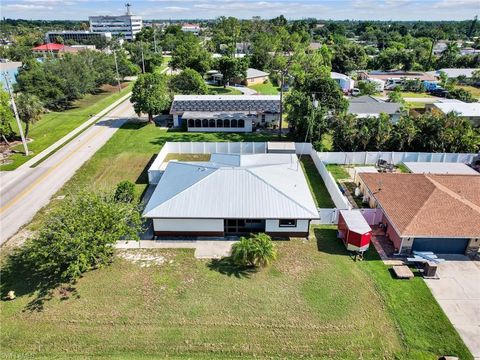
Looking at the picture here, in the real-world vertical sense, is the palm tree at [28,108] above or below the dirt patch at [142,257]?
above

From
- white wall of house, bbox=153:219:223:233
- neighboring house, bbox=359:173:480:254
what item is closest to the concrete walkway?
white wall of house, bbox=153:219:223:233

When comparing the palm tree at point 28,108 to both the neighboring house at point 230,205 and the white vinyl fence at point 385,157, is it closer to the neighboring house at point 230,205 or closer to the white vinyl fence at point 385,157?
the neighboring house at point 230,205

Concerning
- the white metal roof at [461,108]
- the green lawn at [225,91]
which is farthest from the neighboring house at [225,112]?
the white metal roof at [461,108]

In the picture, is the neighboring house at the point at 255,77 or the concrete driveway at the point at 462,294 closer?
the concrete driveway at the point at 462,294

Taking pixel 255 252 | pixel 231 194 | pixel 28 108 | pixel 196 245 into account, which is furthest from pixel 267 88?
pixel 255 252

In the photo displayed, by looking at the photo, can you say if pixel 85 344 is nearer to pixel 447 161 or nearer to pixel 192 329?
pixel 192 329

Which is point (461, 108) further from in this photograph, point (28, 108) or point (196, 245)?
point (28, 108)
